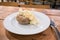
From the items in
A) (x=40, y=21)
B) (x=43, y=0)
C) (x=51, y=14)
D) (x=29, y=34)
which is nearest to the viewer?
(x=29, y=34)

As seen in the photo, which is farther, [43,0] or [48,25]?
[43,0]

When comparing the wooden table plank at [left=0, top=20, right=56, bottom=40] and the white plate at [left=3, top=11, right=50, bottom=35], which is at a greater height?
the white plate at [left=3, top=11, right=50, bottom=35]

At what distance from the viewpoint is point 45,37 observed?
3.16 ft

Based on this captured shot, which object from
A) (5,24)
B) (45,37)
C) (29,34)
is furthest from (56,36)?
(5,24)

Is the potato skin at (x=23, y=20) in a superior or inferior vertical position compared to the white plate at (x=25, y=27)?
superior

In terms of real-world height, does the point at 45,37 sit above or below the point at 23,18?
below

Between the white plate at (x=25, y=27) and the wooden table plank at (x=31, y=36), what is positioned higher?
A: the white plate at (x=25, y=27)

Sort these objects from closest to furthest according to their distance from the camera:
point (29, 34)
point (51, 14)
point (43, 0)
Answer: point (29, 34), point (51, 14), point (43, 0)

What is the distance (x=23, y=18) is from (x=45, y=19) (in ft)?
0.56

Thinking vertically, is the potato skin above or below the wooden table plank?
above

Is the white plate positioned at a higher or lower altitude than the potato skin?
lower

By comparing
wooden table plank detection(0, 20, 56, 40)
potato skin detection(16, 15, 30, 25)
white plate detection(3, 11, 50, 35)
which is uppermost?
potato skin detection(16, 15, 30, 25)

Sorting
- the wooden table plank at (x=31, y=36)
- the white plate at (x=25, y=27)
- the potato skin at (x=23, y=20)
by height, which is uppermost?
the potato skin at (x=23, y=20)

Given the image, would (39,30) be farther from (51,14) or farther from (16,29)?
(51,14)
